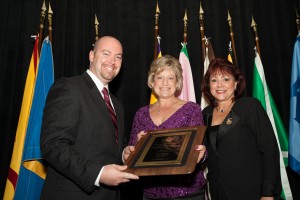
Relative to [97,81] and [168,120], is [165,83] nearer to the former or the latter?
[168,120]

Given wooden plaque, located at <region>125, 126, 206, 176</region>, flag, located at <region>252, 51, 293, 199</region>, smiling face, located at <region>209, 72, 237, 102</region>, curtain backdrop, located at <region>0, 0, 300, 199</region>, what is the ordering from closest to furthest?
wooden plaque, located at <region>125, 126, 206, 176</region>
smiling face, located at <region>209, 72, 237, 102</region>
flag, located at <region>252, 51, 293, 199</region>
curtain backdrop, located at <region>0, 0, 300, 199</region>

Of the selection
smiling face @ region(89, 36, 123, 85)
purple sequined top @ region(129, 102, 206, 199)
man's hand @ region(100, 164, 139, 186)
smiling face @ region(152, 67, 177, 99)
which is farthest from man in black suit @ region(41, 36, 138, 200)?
smiling face @ region(152, 67, 177, 99)

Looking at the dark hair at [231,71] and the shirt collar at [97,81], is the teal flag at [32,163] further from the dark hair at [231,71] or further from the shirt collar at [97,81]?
the dark hair at [231,71]

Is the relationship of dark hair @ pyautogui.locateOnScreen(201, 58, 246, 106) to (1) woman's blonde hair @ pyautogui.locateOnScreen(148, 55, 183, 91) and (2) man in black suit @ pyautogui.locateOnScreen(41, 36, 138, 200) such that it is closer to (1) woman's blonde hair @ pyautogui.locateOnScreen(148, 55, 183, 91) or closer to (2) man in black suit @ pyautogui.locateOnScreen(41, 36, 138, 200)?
(1) woman's blonde hair @ pyautogui.locateOnScreen(148, 55, 183, 91)

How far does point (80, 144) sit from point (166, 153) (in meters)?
0.62

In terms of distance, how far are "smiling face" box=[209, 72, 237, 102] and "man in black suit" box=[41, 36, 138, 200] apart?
1.10 metres

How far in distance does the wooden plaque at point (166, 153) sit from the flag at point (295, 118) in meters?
2.02

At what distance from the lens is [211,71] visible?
2730mm

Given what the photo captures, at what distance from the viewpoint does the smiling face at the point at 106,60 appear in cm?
231

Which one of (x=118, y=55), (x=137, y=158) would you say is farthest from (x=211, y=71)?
(x=137, y=158)

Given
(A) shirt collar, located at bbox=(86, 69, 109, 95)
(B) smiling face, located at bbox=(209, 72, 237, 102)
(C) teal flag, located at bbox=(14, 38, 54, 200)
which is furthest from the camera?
(C) teal flag, located at bbox=(14, 38, 54, 200)

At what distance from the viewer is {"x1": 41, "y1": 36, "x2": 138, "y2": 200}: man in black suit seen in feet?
5.31

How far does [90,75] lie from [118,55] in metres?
0.37

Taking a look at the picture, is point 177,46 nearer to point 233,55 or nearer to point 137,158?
point 233,55
